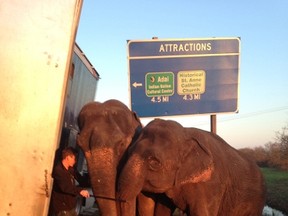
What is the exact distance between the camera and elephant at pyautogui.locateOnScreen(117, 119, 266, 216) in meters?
4.26

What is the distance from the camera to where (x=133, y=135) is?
4953mm

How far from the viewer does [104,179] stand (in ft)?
14.6

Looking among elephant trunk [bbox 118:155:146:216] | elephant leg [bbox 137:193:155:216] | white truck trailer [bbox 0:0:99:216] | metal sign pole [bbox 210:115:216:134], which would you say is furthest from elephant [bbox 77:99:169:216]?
metal sign pole [bbox 210:115:216:134]

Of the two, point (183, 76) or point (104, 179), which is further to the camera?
point (183, 76)

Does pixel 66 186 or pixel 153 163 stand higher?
pixel 153 163

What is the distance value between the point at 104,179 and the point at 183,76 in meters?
3.75

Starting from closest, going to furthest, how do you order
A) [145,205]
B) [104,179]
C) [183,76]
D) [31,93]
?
[31,93] → [104,179] → [145,205] → [183,76]

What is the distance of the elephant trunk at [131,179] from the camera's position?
13.8ft

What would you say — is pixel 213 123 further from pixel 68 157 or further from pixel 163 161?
pixel 163 161

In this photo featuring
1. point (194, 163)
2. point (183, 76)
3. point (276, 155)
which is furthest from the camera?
point (276, 155)

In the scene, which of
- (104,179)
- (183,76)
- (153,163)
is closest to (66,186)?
(104,179)

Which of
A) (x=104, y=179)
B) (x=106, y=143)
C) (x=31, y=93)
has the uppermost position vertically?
(x=31, y=93)

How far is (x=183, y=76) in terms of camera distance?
781 cm

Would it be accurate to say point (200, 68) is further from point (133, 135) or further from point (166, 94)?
point (133, 135)
